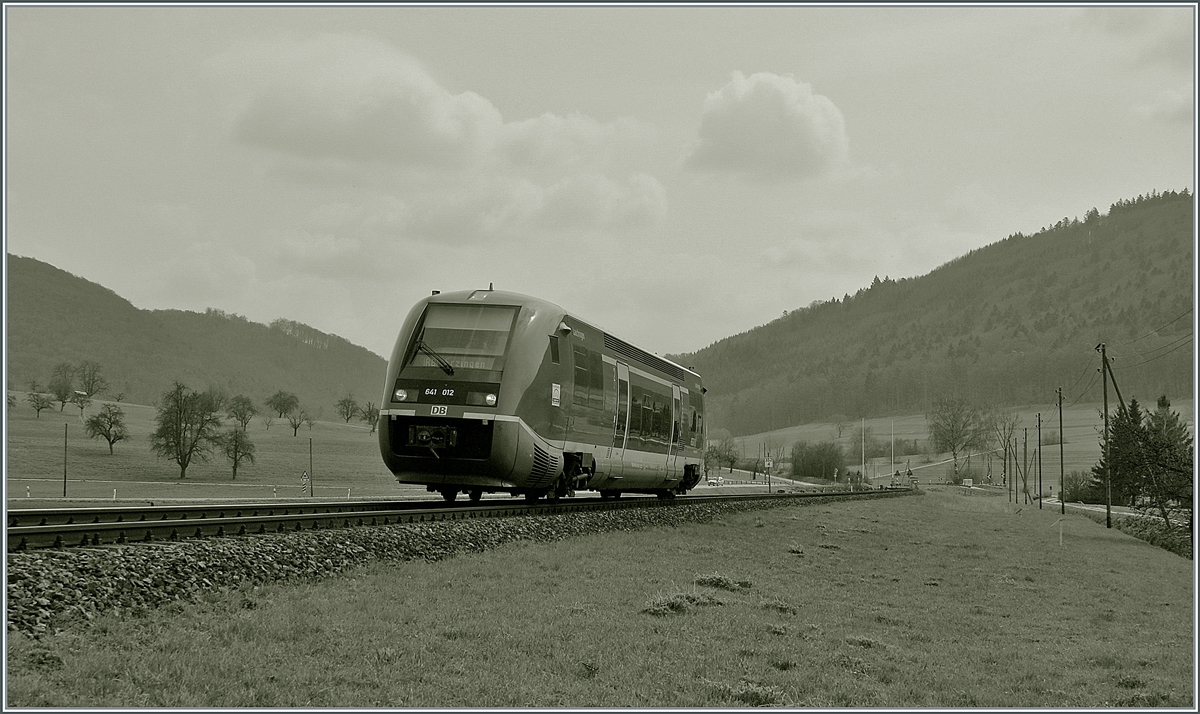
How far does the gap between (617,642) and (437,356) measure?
37.4 feet

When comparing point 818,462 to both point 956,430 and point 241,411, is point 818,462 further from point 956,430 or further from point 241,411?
point 241,411

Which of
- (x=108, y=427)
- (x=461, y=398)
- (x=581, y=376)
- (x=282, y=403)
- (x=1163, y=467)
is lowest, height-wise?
(x=1163, y=467)

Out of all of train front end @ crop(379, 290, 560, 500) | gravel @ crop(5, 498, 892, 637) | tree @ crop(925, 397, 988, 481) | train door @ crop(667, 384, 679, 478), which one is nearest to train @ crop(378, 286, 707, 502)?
train front end @ crop(379, 290, 560, 500)

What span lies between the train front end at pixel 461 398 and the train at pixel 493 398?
21mm

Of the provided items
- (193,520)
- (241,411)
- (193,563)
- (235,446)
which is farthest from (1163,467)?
(241,411)

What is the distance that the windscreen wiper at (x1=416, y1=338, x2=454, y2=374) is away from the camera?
73.7ft

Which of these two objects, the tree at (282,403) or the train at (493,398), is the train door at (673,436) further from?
the tree at (282,403)

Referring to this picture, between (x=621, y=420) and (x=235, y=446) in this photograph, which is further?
(x=235, y=446)

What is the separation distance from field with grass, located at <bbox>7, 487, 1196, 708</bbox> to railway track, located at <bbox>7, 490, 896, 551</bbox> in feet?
6.12

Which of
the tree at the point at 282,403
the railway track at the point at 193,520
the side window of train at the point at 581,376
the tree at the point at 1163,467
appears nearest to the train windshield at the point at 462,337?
the side window of train at the point at 581,376

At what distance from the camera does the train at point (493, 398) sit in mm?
22141

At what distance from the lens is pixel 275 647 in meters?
10.3

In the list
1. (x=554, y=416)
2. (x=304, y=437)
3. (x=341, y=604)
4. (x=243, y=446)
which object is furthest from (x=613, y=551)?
(x=304, y=437)

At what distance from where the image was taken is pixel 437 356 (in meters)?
22.7
